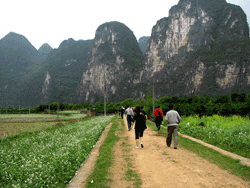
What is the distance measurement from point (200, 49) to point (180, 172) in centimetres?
13797

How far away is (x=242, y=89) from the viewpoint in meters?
99.2

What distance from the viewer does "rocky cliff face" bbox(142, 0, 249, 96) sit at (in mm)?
111350

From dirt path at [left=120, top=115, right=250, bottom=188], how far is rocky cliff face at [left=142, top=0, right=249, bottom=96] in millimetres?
115239

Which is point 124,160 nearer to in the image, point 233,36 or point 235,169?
point 235,169

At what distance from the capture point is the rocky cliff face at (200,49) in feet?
365

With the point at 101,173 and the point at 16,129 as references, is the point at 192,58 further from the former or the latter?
the point at 101,173

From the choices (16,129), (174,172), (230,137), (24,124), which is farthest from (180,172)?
(24,124)

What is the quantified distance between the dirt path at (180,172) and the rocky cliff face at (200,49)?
115239mm

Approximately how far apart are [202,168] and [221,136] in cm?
Result: 479

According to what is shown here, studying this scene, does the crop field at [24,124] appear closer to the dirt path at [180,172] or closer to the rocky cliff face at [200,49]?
the dirt path at [180,172]

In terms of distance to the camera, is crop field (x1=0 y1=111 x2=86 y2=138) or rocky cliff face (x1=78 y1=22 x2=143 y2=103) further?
Result: rocky cliff face (x1=78 y1=22 x2=143 y2=103)

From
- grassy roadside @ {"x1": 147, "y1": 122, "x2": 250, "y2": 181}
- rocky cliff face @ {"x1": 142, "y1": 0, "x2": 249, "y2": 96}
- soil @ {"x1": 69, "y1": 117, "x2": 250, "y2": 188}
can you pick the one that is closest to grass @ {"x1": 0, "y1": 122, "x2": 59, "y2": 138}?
soil @ {"x1": 69, "y1": 117, "x2": 250, "y2": 188}

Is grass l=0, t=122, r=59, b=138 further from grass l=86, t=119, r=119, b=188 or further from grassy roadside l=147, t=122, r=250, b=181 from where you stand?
grassy roadside l=147, t=122, r=250, b=181

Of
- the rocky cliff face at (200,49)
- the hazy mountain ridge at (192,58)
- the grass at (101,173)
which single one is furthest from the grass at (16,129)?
the rocky cliff face at (200,49)
